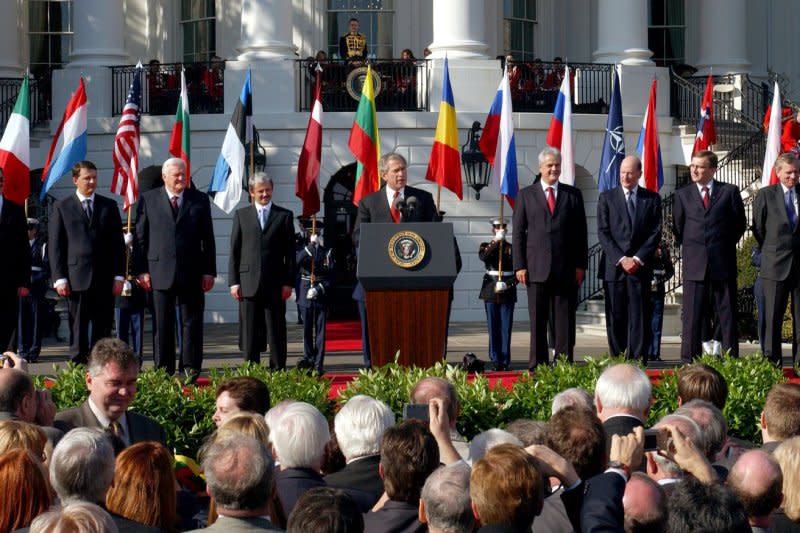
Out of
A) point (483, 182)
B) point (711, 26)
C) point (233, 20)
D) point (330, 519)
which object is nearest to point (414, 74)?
point (483, 182)

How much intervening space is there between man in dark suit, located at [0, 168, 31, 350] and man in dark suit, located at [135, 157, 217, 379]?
1065 millimetres

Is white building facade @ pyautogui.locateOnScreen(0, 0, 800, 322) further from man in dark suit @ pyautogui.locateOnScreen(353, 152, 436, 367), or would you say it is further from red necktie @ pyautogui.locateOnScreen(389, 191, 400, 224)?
red necktie @ pyautogui.locateOnScreen(389, 191, 400, 224)

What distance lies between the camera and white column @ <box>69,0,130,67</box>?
94.1ft

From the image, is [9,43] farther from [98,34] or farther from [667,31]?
[667,31]

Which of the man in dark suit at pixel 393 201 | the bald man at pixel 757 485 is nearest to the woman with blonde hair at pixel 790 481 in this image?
the bald man at pixel 757 485

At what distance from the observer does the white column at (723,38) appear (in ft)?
103

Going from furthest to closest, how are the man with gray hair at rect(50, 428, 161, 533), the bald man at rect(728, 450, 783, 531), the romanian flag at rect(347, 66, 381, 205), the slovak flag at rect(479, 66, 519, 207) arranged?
the romanian flag at rect(347, 66, 381, 205), the slovak flag at rect(479, 66, 519, 207), the bald man at rect(728, 450, 783, 531), the man with gray hair at rect(50, 428, 161, 533)

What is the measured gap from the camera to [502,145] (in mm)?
18438

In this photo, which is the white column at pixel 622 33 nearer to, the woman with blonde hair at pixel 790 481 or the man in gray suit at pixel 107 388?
the man in gray suit at pixel 107 388

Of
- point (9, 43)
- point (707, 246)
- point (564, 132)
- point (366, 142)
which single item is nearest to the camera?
point (707, 246)

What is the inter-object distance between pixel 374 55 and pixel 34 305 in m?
11.6

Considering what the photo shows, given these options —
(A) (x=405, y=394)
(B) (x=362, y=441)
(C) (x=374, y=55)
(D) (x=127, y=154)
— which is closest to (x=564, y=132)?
(D) (x=127, y=154)

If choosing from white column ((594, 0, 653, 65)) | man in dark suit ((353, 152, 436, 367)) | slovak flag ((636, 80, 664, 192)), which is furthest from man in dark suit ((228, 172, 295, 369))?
white column ((594, 0, 653, 65))

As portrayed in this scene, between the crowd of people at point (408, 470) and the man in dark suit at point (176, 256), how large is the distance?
18.4 ft
